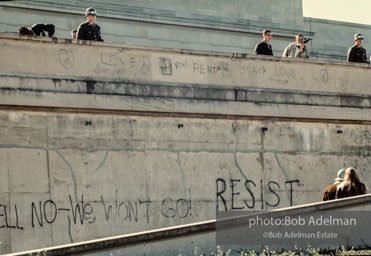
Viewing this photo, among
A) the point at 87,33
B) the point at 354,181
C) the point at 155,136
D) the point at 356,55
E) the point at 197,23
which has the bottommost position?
the point at 354,181

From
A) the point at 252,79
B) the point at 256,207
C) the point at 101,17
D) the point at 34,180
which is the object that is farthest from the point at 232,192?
the point at 101,17

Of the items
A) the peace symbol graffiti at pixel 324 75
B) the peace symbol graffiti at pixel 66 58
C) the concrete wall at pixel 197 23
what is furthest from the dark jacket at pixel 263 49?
the concrete wall at pixel 197 23

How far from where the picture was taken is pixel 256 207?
25.8 metres

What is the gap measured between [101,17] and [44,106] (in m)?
10.2

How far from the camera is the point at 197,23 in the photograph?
35.1m

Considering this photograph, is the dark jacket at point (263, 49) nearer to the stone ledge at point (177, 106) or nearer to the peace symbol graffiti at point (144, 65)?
the stone ledge at point (177, 106)

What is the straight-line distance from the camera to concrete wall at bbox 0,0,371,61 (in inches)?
1253

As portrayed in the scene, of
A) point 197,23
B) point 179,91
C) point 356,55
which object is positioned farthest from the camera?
point 197,23

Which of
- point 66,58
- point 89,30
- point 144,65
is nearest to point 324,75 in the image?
point 144,65

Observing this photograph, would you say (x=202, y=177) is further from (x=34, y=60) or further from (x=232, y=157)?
(x=34, y=60)

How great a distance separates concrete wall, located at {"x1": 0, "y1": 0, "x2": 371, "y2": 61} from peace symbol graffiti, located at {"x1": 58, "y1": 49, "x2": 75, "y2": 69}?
722 centimetres

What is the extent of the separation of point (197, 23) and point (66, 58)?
1182 cm

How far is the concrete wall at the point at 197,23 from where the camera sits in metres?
31.8

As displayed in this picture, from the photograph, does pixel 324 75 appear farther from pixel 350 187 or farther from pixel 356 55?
pixel 350 187
